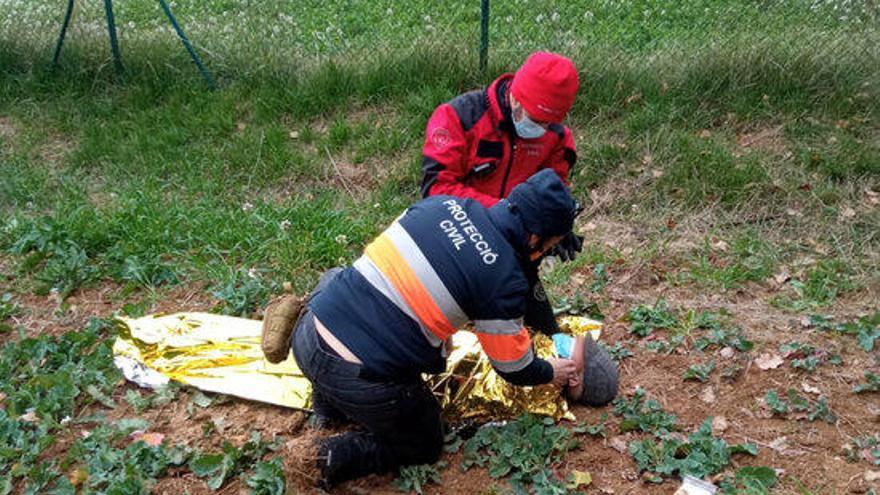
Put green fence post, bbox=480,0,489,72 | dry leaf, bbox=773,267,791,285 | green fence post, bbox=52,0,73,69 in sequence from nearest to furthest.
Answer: dry leaf, bbox=773,267,791,285 < green fence post, bbox=480,0,489,72 < green fence post, bbox=52,0,73,69

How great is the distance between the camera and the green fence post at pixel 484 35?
5.89 m

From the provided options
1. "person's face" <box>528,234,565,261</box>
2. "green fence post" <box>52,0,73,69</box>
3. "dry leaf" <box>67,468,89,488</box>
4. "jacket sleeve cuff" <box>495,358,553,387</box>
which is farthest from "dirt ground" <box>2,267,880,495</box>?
"green fence post" <box>52,0,73,69</box>

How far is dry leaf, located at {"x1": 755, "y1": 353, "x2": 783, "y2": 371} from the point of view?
12.1 ft

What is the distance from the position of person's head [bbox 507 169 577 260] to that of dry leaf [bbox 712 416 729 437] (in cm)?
118

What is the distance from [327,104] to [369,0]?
1.53 metres

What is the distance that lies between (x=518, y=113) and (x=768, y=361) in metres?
1.57

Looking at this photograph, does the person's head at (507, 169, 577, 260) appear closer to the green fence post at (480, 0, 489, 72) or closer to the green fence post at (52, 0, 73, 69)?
the green fence post at (480, 0, 489, 72)

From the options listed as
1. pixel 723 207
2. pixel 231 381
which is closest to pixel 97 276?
pixel 231 381

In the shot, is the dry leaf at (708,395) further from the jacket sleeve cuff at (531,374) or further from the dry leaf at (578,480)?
the jacket sleeve cuff at (531,374)

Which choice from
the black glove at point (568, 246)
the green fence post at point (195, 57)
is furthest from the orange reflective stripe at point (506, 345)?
the green fence post at point (195, 57)

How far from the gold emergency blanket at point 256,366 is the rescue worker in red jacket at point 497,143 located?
372 millimetres

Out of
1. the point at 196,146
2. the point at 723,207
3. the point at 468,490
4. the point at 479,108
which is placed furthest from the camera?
the point at 196,146

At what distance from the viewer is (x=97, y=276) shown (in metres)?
4.52

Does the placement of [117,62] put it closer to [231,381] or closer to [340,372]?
[231,381]
